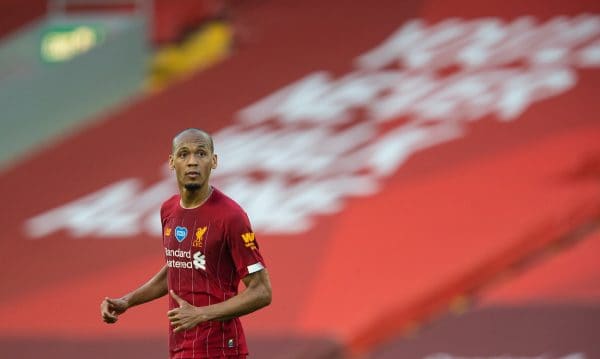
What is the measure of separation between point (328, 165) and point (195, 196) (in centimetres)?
451

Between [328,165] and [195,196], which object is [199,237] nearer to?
[195,196]

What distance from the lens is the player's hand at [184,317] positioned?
3182 mm

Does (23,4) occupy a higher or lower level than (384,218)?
higher

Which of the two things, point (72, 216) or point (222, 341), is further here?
point (72, 216)

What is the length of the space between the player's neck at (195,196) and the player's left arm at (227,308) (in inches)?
11.0

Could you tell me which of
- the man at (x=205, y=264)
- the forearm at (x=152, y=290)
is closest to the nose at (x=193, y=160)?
the man at (x=205, y=264)

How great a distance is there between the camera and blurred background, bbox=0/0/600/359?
255 inches

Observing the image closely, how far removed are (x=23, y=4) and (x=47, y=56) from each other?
802mm

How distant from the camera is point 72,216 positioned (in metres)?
7.98

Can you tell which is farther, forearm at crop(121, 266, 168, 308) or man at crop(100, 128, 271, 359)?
forearm at crop(121, 266, 168, 308)

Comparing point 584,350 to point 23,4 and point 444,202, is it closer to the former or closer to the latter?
point 444,202

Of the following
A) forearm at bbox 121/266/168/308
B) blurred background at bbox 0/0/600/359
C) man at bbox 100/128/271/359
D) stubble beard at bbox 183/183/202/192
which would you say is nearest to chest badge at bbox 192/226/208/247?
man at bbox 100/128/271/359

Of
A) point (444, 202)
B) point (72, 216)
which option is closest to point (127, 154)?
point (72, 216)

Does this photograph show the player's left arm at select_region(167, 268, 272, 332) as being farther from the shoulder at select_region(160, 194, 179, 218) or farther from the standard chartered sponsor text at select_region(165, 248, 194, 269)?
the shoulder at select_region(160, 194, 179, 218)
